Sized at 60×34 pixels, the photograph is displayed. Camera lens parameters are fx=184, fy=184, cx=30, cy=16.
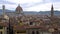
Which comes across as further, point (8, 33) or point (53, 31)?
point (8, 33)

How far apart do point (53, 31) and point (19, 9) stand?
33.4 m

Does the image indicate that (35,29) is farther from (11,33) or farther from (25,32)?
(11,33)

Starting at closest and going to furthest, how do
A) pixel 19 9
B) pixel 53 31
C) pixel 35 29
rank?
1. pixel 53 31
2. pixel 35 29
3. pixel 19 9

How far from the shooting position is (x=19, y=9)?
169 ft

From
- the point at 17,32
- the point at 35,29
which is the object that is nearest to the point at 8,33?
the point at 17,32

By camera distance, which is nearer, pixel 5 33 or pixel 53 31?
pixel 53 31

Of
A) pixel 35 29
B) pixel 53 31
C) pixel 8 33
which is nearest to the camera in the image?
pixel 53 31

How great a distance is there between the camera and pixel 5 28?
69.8 feet

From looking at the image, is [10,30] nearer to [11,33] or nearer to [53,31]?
[11,33]

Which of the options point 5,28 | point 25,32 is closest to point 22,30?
point 25,32

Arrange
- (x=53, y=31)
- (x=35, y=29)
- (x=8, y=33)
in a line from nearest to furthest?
(x=53, y=31) < (x=35, y=29) < (x=8, y=33)

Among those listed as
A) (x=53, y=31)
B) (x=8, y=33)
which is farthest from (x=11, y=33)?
(x=53, y=31)

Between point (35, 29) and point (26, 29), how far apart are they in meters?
0.99

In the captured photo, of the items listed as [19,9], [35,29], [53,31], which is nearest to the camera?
[53,31]
